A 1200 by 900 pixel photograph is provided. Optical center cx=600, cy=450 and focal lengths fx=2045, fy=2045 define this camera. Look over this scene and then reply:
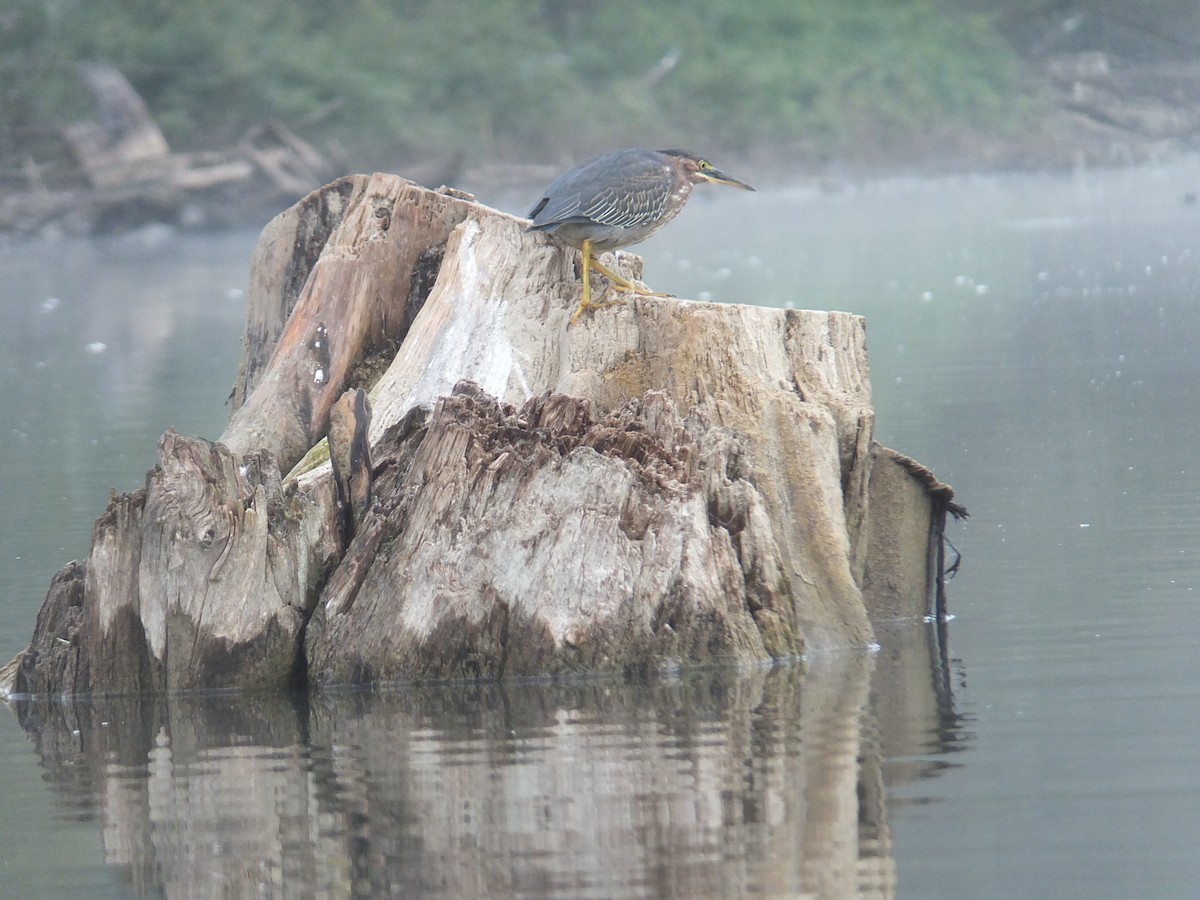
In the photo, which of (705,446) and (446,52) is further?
(446,52)

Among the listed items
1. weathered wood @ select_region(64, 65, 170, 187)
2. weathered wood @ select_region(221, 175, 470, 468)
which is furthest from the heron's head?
weathered wood @ select_region(64, 65, 170, 187)

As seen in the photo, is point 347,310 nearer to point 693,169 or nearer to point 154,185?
point 693,169

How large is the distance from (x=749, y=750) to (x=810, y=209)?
120ft

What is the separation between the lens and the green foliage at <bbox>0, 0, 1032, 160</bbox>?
1598 inches

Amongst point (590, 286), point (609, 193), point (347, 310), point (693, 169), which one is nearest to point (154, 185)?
point (347, 310)

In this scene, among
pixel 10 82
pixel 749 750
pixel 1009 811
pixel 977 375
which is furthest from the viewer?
pixel 10 82

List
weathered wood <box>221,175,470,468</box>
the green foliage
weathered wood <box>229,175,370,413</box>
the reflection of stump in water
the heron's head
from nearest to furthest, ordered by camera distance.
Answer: the reflection of stump in water → the heron's head → weathered wood <box>221,175,470,468</box> → weathered wood <box>229,175,370,413</box> → the green foliage

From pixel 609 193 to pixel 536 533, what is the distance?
157 centimetres

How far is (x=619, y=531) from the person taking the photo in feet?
21.6

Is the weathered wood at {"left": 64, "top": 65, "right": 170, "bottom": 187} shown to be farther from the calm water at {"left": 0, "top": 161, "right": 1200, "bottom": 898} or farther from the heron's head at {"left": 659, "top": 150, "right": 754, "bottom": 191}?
the heron's head at {"left": 659, "top": 150, "right": 754, "bottom": 191}

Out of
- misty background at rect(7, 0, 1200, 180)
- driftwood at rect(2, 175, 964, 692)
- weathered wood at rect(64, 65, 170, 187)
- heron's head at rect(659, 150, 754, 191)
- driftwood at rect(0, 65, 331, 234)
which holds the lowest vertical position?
driftwood at rect(2, 175, 964, 692)

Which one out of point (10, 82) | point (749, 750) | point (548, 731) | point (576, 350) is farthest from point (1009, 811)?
point (10, 82)

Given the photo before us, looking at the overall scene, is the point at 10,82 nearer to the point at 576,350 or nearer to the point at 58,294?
the point at 58,294

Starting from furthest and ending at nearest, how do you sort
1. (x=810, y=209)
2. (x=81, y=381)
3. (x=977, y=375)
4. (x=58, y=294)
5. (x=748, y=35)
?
1. (x=748, y=35)
2. (x=810, y=209)
3. (x=58, y=294)
4. (x=81, y=381)
5. (x=977, y=375)
